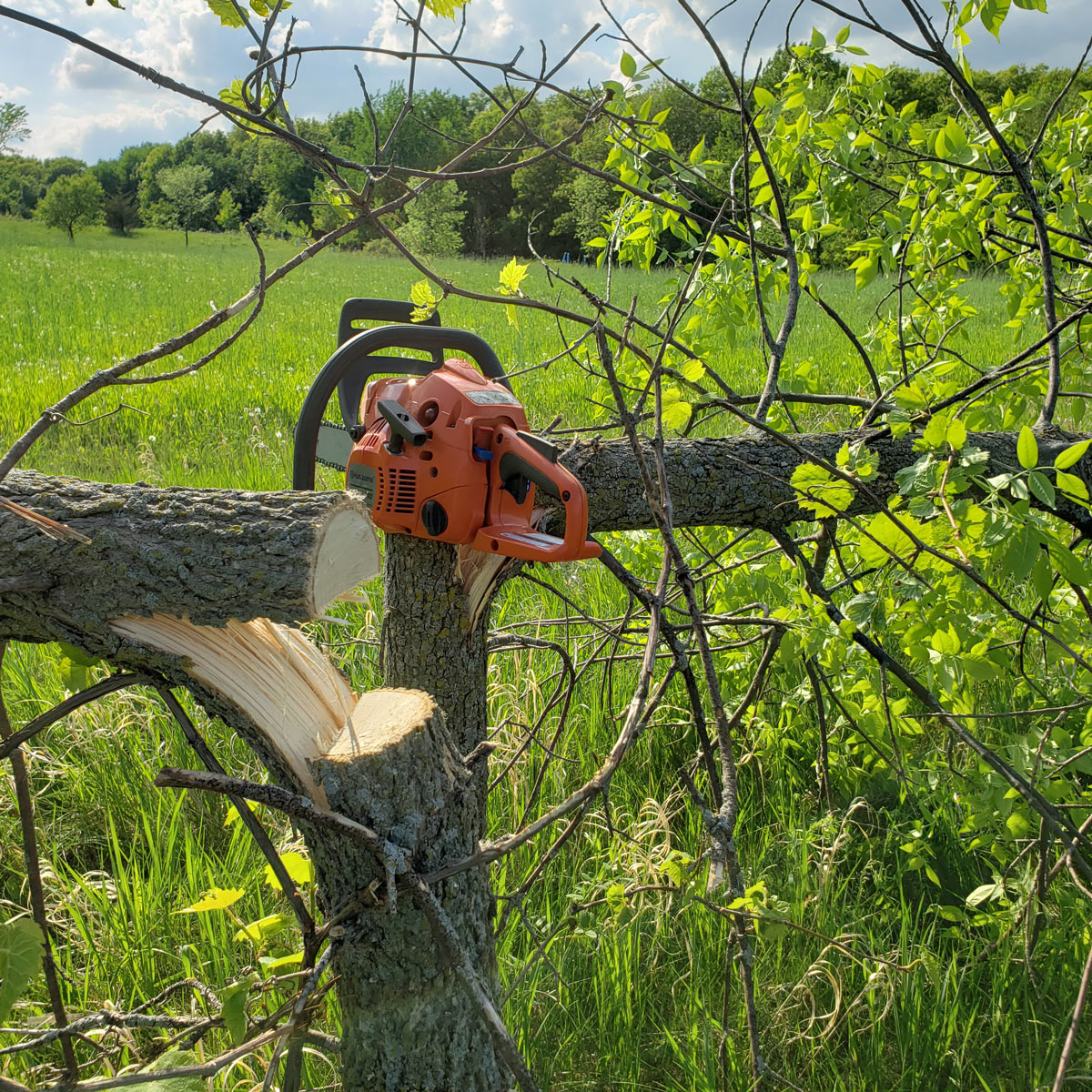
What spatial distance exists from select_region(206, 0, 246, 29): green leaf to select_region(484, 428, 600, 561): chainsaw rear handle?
701 mm

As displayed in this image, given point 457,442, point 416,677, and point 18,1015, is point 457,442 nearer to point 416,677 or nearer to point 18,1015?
point 416,677

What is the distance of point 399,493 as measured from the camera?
149cm

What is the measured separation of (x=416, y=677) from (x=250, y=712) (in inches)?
18.9

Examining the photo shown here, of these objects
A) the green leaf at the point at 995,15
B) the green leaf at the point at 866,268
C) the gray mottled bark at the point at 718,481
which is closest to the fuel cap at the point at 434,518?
the gray mottled bark at the point at 718,481

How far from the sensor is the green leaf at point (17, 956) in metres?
0.80

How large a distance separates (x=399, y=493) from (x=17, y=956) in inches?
35.0

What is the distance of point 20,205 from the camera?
6178 cm

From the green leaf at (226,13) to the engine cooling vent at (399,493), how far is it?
2.35 ft

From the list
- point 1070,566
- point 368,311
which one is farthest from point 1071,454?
point 368,311

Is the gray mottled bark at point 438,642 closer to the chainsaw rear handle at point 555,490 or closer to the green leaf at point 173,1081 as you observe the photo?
the chainsaw rear handle at point 555,490

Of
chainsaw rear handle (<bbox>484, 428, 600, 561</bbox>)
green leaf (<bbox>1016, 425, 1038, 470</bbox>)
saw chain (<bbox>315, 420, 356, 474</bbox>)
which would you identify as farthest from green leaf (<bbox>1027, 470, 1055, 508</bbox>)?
saw chain (<bbox>315, 420, 356, 474</bbox>)

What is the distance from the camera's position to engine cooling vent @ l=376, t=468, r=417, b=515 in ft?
4.84

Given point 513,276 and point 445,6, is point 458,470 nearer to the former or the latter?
point 513,276

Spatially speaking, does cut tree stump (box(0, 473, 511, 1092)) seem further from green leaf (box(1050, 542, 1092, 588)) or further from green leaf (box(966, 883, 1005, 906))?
green leaf (box(966, 883, 1005, 906))
